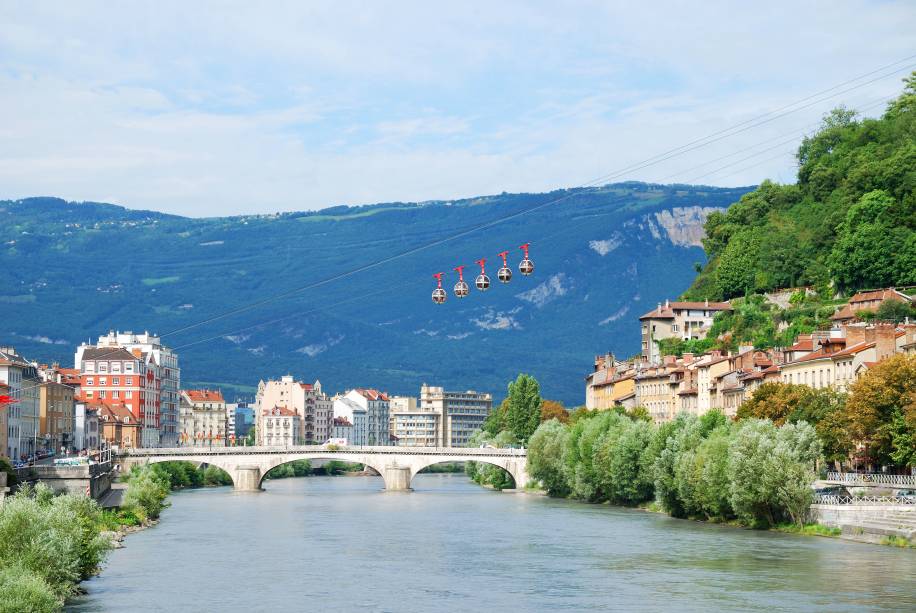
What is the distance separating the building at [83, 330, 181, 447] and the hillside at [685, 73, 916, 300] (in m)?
55.2

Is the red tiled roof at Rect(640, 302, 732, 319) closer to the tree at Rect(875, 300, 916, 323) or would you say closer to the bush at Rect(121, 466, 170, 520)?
the tree at Rect(875, 300, 916, 323)

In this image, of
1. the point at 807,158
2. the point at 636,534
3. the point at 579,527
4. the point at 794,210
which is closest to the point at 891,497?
the point at 636,534

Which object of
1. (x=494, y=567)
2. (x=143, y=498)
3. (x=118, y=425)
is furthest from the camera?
(x=118, y=425)

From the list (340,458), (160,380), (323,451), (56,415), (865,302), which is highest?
(865,302)

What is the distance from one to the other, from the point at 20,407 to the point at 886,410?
54.3m

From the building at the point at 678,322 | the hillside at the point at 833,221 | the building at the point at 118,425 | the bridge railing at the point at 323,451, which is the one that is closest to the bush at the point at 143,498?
the bridge railing at the point at 323,451

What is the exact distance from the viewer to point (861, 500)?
6594cm

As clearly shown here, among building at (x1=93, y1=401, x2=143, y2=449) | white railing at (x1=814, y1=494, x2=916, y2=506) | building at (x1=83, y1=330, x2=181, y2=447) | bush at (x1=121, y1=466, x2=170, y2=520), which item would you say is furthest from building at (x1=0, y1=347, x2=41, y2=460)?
building at (x1=83, y1=330, x2=181, y2=447)

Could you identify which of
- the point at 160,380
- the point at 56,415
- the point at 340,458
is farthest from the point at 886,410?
the point at 160,380

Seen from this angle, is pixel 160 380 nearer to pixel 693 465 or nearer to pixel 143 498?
pixel 143 498

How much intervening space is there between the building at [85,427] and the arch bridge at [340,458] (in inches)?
167

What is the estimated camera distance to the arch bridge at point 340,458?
124625mm

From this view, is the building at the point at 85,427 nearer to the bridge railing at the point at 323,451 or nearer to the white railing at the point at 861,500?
the bridge railing at the point at 323,451

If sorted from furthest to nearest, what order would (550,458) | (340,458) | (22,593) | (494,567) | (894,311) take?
(340,458)
(550,458)
(894,311)
(494,567)
(22,593)
